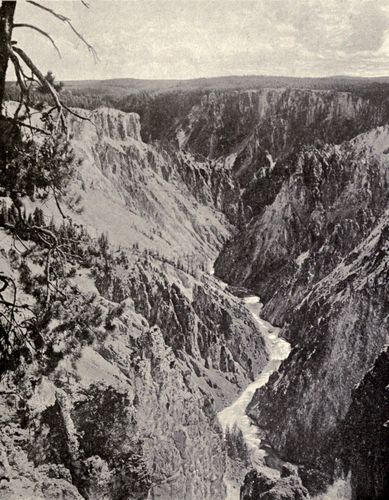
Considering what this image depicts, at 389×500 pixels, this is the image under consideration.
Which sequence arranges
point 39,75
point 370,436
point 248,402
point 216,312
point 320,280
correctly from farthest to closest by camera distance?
point 320,280, point 216,312, point 248,402, point 370,436, point 39,75

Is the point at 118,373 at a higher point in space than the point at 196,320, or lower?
higher

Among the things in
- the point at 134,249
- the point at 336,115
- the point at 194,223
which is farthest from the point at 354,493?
the point at 336,115

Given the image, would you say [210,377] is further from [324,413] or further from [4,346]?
[4,346]

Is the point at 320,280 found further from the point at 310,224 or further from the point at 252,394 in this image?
the point at 252,394

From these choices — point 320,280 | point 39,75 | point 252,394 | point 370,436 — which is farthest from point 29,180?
point 320,280

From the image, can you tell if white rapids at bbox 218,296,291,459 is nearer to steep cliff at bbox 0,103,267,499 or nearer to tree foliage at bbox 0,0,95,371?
steep cliff at bbox 0,103,267,499

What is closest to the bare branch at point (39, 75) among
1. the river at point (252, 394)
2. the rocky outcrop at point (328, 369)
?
the river at point (252, 394)
